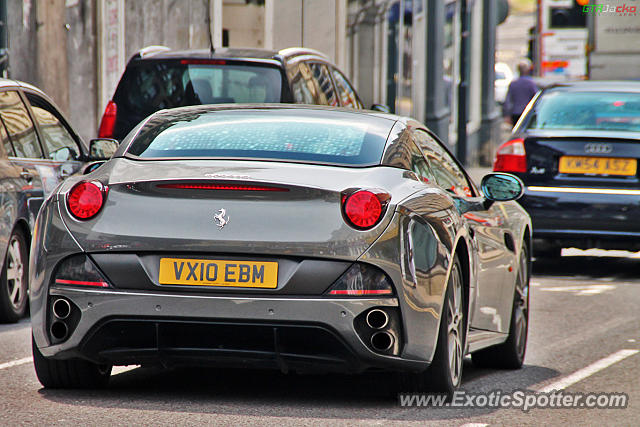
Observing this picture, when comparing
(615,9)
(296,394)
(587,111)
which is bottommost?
(296,394)

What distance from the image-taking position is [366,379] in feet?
24.0

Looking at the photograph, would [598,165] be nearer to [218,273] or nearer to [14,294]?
[14,294]

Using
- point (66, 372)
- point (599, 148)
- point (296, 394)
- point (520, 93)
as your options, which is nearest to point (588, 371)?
point (296, 394)

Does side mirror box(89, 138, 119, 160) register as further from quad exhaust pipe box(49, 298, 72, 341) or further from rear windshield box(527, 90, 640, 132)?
rear windshield box(527, 90, 640, 132)

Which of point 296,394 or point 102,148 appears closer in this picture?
point 296,394

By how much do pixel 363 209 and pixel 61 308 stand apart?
1306 millimetres

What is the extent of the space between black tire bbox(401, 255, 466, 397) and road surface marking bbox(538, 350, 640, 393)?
2.22ft

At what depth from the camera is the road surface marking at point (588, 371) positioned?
749cm

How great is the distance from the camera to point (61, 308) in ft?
20.6

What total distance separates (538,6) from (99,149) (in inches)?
1348

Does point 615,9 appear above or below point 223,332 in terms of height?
above

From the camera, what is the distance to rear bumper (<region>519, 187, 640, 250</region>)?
1338cm

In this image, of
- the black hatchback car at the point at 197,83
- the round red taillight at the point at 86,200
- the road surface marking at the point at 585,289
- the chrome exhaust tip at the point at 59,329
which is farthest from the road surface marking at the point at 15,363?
the road surface marking at the point at 585,289

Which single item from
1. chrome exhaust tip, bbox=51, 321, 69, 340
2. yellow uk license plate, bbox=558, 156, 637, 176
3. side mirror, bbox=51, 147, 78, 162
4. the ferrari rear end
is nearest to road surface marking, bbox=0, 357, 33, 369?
the ferrari rear end
